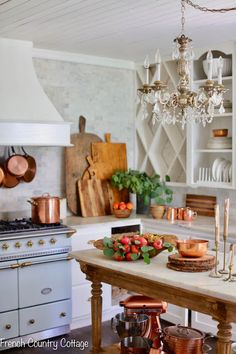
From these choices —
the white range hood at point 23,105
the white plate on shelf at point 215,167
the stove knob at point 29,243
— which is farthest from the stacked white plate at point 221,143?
the stove knob at point 29,243

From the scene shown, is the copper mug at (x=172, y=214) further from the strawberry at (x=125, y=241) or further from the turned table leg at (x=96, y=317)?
the strawberry at (x=125, y=241)

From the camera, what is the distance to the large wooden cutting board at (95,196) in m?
5.73

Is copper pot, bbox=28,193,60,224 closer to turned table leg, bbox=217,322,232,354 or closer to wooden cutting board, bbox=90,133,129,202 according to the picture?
wooden cutting board, bbox=90,133,129,202

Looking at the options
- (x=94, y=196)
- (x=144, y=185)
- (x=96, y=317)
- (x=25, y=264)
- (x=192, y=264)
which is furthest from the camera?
(x=94, y=196)

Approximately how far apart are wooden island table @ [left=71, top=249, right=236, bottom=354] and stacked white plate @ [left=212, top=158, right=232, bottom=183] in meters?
1.84

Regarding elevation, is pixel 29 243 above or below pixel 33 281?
above

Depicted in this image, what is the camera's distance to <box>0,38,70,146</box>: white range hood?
4809mm

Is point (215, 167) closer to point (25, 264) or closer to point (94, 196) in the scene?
point (94, 196)

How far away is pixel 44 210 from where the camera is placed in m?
4.93

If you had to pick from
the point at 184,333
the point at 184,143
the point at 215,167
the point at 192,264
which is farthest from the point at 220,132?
the point at 184,333

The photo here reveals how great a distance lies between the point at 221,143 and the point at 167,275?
2.53 m

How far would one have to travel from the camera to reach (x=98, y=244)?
11.8 ft

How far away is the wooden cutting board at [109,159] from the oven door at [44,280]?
4.42 feet

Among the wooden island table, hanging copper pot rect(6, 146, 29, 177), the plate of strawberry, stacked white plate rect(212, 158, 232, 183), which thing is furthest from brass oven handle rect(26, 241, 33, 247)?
stacked white plate rect(212, 158, 232, 183)
